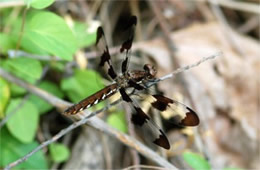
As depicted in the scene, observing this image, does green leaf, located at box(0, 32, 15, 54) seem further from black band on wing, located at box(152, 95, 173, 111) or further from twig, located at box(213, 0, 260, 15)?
twig, located at box(213, 0, 260, 15)

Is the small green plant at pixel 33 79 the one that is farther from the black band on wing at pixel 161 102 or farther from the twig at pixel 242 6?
the twig at pixel 242 6

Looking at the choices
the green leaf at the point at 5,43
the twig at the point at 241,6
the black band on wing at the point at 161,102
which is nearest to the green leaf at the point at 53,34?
the green leaf at the point at 5,43

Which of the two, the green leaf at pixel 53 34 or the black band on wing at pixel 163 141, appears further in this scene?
the green leaf at pixel 53 34

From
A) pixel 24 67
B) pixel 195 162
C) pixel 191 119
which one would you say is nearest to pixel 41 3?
pixel 24 67

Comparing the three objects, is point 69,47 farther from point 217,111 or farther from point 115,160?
point 217,111

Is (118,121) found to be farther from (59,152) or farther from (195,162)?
(195,162)

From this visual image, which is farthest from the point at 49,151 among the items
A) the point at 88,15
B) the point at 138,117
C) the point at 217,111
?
the point at 217,111
